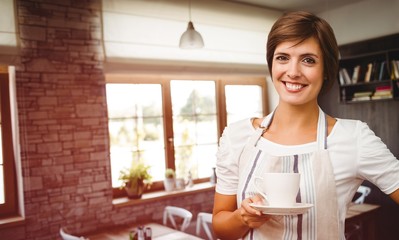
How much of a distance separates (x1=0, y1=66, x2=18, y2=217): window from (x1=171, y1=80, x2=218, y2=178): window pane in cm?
193

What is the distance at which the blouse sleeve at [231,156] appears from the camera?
45.7 inches

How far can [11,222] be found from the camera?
3.40 metres

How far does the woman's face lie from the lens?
1048mm

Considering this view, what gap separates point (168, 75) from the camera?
4609 millimetres

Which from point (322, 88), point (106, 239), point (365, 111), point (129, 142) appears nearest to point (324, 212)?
point (322, 88)

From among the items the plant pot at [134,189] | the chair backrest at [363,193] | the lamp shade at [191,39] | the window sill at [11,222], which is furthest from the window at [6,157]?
the chair backrest at [363,193]

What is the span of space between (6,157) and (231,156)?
318cm

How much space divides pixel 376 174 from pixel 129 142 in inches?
146

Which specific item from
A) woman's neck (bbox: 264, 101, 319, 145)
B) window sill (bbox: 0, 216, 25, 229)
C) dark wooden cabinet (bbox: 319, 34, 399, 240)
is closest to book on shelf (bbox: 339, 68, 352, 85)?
dark wooden cabinet (bbox: 319, 34, 399, 240)

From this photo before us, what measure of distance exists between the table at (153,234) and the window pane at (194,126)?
4.56 feet

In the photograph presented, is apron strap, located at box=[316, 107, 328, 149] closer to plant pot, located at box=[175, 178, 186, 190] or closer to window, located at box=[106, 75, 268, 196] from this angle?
window, located at box=[106, 75, 268, 196]

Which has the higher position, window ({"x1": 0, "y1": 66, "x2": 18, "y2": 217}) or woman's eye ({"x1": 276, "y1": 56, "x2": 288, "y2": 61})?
woman's eye ({"x1": 276, "y1": 56, "x2": 288, "y2": 61})

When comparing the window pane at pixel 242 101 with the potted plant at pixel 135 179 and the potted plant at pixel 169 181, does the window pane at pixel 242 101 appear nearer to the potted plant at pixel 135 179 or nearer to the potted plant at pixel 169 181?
the potted plant at pixel 169 181

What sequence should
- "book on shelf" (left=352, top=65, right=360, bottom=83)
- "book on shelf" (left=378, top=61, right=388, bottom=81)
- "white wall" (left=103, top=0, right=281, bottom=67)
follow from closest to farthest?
1. "white wall" (left=103, top=0, right=281, bottom=67)
2. "book on shelf" (left=378, top=61, right=388, bottom=81)
3. "book on shelf" (left=352, top=65, right=360, bottom=83)
